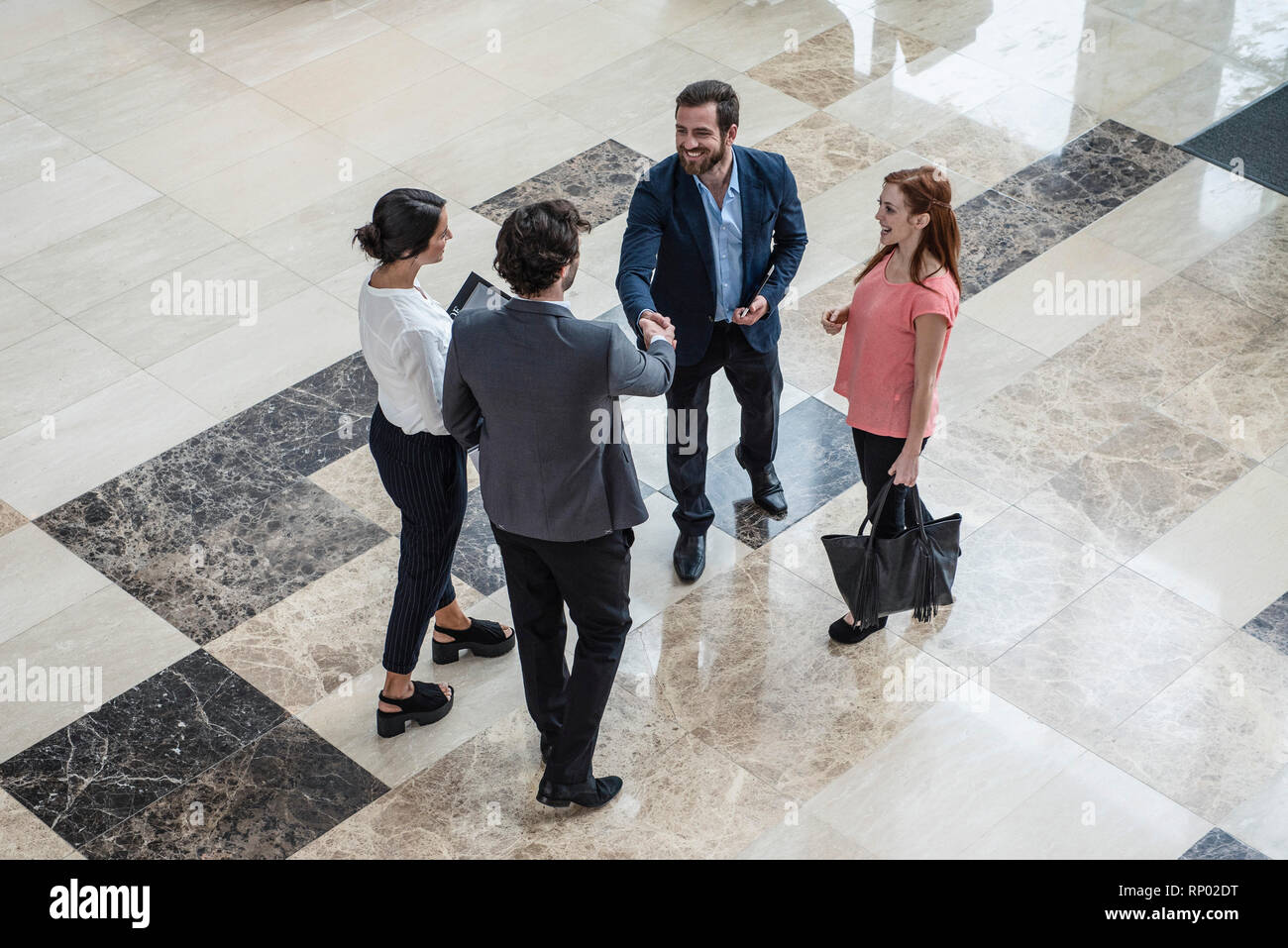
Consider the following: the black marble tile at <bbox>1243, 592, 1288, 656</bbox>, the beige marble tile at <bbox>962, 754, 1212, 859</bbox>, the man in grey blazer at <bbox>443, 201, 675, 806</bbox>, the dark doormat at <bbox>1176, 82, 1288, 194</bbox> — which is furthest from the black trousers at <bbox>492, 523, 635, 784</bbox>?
the dark doormat at <bbox>1176, 82, 1288, 194</bbox>

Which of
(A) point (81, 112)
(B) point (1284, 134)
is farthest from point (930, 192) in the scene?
(A) point (81, 112)

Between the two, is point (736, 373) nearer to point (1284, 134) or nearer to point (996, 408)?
point (996, 408)

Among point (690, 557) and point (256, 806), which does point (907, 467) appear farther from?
point (256, 806)

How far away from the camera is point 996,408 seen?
16.8 feet

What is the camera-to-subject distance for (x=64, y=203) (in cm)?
630

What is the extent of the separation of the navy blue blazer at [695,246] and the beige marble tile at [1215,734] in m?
1.52

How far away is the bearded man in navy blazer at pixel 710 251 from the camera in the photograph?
154 inches

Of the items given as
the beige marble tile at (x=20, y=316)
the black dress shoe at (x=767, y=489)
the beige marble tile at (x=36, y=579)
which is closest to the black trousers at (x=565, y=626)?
the black dress shoe at (x=767, y=489)

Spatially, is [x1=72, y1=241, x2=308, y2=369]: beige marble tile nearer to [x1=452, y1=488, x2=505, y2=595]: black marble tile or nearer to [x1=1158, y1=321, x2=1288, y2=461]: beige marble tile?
[x1=452, y1=488, x2=505, y2=595]: black marble tile

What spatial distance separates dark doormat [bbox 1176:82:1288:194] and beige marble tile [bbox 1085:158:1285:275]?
0.08 m

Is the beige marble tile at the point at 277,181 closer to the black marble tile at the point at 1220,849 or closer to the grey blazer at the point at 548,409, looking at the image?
the grey blazer at the point at 548,409

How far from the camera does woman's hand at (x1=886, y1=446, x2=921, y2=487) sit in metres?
3.84

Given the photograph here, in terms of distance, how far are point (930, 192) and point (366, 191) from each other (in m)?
3.30

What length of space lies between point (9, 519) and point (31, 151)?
2476mm
